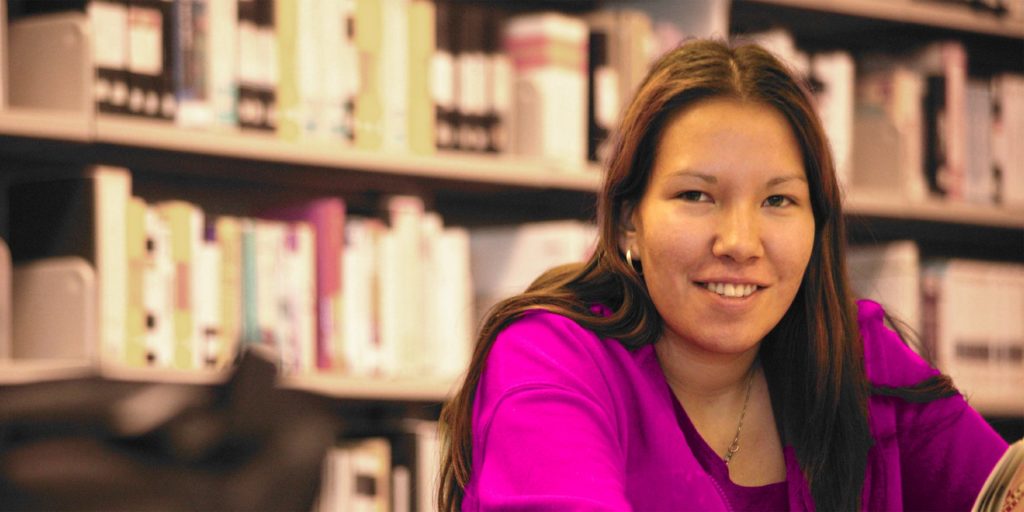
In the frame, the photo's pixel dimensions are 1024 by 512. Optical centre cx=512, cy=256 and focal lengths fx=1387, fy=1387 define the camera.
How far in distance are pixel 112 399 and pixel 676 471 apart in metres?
0.76

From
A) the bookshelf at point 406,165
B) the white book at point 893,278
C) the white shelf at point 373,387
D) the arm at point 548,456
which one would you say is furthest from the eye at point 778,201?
the white book at point 893,278

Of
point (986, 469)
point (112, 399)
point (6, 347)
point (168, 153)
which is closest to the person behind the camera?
point (986, 469)

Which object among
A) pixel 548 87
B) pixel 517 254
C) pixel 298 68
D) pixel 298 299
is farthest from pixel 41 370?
pixel 548 87

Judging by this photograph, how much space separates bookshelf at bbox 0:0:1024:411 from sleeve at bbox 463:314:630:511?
57 cm

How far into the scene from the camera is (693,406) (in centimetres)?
137

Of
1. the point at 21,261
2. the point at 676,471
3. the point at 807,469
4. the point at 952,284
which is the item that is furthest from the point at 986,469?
the point at 952,284

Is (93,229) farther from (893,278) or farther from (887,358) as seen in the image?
(893,278)

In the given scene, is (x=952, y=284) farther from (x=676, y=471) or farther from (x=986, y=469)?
(x=676, y=471)

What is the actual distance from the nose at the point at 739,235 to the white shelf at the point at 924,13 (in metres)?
1.69

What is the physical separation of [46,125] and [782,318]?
1.24 meters

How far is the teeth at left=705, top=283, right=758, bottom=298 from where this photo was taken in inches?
49.2

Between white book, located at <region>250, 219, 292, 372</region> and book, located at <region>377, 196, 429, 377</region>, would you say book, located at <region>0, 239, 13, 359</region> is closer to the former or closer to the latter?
white book, located at <region>250, 219, 292, 372</region>

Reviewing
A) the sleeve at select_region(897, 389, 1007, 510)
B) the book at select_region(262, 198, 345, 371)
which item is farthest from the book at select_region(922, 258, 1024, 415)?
the sleeve at select_region(897, 389, 1007, 510)

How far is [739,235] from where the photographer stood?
1.23 m
